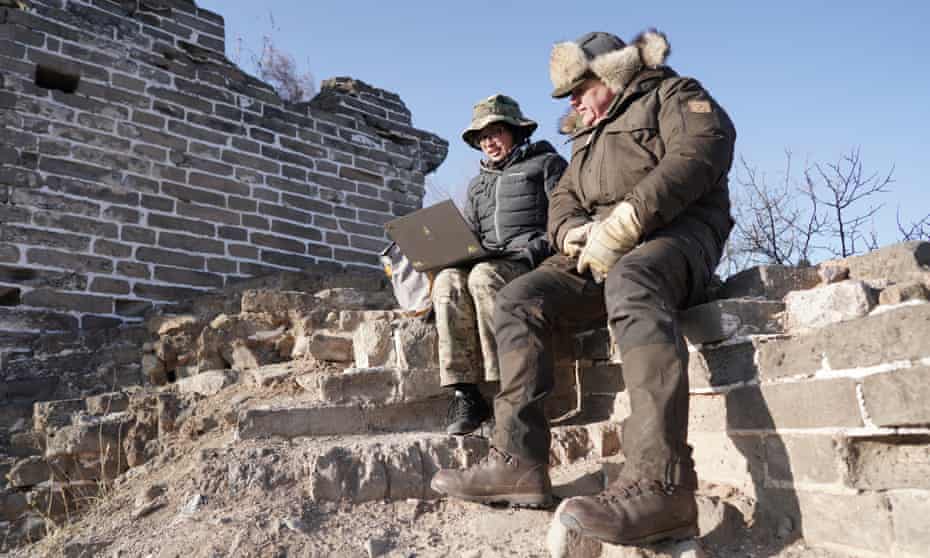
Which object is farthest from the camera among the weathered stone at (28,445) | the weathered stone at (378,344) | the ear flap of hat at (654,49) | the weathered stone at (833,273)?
the weathered stone at (28,445)

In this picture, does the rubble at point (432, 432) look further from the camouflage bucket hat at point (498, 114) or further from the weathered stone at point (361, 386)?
the camouflage bucket hat at point (498, 114)

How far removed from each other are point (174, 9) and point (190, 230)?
1.94 m

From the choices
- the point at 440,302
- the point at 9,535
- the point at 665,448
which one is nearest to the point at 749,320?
the point at 665,448

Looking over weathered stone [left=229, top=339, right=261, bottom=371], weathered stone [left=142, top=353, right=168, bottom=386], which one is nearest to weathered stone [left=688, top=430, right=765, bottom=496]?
weathered stone [left=229, top=339, right=261, bottom=371]

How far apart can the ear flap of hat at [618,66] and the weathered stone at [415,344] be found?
4.39 ft

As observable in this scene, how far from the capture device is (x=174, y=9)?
19.4ft

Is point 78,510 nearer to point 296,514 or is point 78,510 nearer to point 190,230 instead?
point 296,514

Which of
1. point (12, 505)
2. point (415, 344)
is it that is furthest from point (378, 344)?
point (12, 505)

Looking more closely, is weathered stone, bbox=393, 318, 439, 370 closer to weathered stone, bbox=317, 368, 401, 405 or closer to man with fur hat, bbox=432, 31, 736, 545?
weathered stone, bbox=317, 368, 401, 405

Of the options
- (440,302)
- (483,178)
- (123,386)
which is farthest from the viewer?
(123,386)

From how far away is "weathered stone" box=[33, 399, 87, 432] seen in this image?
3.64m

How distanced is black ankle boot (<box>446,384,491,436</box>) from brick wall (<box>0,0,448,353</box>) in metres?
3.15

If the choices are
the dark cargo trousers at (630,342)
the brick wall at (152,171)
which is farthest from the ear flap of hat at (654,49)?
the brick wall at (152,171)

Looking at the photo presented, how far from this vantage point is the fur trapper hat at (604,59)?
2.63 m
